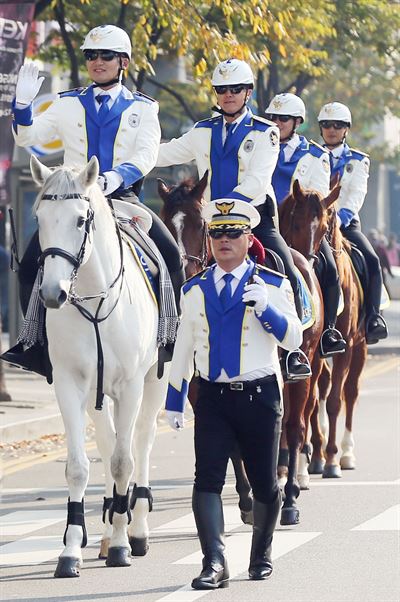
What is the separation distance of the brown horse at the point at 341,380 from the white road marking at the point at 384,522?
2272 millimetres

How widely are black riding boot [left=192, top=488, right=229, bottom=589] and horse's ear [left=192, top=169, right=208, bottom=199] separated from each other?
3.44m

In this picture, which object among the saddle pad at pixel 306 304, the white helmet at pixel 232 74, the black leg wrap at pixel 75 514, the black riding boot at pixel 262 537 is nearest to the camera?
the black riding boot at pixel 262 537

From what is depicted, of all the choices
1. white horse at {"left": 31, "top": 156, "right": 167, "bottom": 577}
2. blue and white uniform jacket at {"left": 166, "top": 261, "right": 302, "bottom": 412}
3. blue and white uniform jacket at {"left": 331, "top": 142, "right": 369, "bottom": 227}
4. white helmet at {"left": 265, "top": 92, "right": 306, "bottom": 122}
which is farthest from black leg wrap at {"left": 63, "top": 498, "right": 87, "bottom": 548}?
blue and white uniform jacket at {"left": 331, "top": 142, "right": 369, "bottom": 227}

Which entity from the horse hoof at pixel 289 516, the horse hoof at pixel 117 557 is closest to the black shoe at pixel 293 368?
the horse hoof at pixel 289 516

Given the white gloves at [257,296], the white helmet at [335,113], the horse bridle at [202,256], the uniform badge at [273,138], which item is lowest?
the white gloves at [257,296]

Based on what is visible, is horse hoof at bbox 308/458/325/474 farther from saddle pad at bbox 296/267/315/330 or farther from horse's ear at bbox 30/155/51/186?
horse's ear at bbox 30/155/51/186

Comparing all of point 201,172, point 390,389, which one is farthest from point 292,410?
point 390,389

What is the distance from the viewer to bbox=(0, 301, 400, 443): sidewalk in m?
17.0

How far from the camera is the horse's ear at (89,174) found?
Result: 9.72 metres

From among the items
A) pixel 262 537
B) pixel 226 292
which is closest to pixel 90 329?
pixel 226 292

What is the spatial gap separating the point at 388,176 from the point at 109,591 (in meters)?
70.9

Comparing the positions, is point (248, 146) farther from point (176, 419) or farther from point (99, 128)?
point (176, 419)

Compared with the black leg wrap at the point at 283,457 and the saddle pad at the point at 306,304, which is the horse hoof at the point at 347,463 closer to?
the black leg wrap at the point at 283,457

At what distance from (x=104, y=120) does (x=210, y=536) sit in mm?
3185
